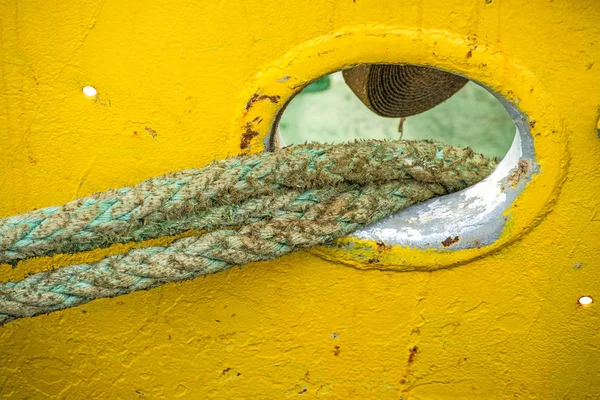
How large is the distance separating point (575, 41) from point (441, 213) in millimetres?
369

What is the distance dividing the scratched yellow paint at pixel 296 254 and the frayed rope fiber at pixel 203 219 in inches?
3.8

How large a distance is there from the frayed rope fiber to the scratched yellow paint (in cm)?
10

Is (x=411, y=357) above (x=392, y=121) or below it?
below

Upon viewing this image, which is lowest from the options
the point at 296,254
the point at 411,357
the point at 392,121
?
the point at 411,357

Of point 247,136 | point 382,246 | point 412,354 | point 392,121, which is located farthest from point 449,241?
point 392,121

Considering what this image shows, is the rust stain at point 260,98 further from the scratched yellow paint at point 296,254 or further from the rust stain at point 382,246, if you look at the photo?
the rust stain at point 382,246

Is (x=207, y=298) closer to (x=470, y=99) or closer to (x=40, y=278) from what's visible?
(x=40, y=278)

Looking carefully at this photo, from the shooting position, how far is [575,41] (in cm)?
116

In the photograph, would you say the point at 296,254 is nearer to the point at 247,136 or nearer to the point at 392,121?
the point at 247,136

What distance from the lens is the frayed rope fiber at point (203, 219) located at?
117 cm

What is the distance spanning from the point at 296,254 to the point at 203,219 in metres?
0.21

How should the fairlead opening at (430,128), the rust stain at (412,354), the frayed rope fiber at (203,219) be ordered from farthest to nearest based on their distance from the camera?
the rust stain at (412,354), the fairlead opening at (430,128), the frayed rope fiber at (203,219)

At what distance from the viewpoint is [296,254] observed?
134 centimetres

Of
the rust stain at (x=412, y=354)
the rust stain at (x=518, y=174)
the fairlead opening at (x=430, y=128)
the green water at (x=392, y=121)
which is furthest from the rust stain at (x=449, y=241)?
the green water at (x=392, y=121)
